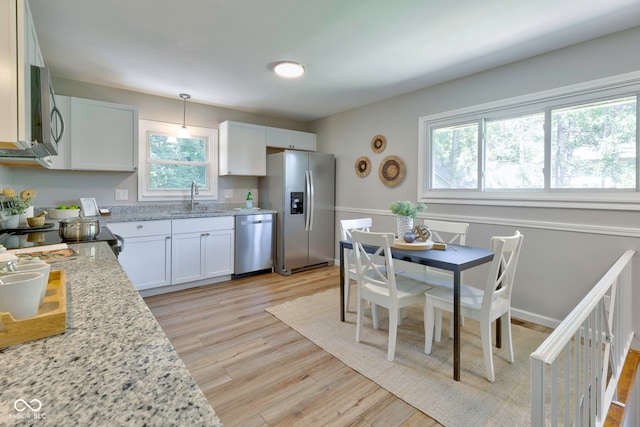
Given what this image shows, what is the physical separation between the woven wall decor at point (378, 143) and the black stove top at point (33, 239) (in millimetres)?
3093

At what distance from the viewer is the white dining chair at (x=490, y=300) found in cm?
184

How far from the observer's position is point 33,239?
1915 millimetres

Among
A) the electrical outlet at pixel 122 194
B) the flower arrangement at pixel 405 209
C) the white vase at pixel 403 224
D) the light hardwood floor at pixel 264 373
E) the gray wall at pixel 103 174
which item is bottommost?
the light hardwood floor at pixel 264 373

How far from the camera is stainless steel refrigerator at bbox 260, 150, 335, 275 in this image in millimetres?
4207

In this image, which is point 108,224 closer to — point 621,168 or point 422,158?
point 422,158

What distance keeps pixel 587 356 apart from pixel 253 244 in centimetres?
351

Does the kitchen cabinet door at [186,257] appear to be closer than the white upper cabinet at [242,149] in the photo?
Yes

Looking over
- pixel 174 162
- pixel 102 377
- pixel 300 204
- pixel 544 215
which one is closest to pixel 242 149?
pixel 174 162

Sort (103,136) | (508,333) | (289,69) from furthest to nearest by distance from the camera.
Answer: (103,136)
(289,69)
(508,333)

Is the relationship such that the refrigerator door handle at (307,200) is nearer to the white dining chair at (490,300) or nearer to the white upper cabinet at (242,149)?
the white upper cabinet at (242,149)

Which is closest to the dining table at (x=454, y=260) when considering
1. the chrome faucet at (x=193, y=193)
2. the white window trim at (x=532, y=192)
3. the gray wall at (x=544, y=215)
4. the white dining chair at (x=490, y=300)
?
the white dining chair at (x=490, y=300)

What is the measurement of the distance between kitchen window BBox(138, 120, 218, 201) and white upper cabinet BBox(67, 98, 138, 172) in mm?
355

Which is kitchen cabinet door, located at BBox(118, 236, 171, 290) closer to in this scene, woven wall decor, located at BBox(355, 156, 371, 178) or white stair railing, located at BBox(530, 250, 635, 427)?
woven wall decor, located at BBox(355, 156, 371, 178)

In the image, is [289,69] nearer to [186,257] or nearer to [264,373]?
[186,257]
